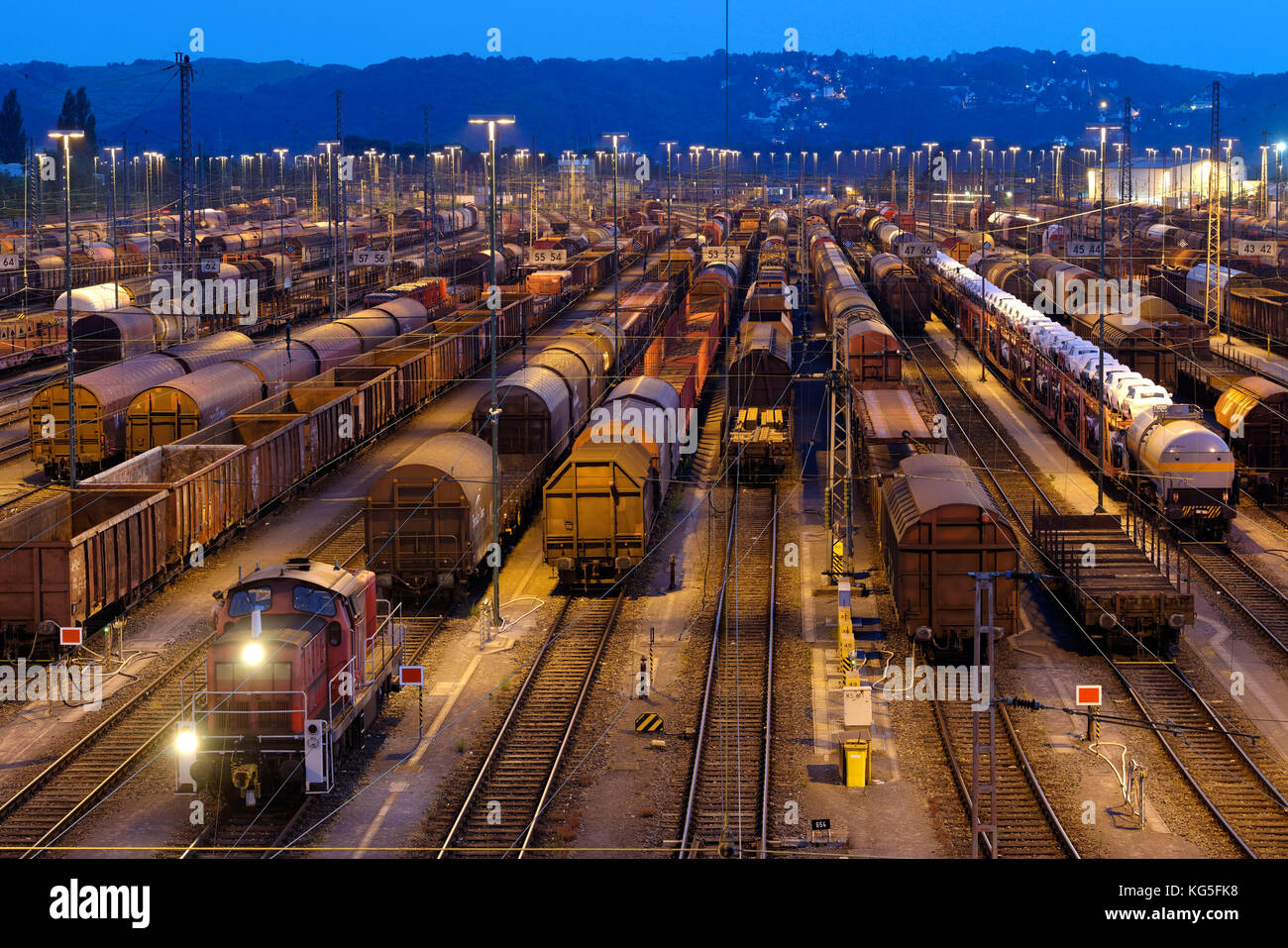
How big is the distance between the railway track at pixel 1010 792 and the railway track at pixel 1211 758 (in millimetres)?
2171

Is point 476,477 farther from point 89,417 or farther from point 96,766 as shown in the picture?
point 89,417

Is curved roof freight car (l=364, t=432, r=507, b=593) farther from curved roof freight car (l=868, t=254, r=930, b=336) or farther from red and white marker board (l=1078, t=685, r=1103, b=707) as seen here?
curved roof freight car (l=868, t=254, r=930, b=336)

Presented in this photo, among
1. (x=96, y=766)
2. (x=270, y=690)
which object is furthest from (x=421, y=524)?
(x=270, y=690)

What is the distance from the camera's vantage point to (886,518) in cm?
2797

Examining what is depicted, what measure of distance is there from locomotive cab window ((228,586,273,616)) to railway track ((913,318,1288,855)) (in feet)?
42.0

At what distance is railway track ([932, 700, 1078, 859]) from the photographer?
17.3 metres

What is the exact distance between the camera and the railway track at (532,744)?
1783 cm

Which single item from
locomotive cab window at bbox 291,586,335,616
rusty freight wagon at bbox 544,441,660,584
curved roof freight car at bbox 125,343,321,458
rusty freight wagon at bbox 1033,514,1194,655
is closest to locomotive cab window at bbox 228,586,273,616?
locomotive cab window at bbox 291,586,335,616

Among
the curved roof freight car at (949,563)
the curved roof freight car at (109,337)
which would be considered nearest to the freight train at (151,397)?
the curved roof freight car at (109,337)

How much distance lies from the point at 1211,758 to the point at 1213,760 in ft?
0.26

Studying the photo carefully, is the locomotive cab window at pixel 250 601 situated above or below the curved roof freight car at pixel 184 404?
below

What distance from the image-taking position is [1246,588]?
29688 millimetres

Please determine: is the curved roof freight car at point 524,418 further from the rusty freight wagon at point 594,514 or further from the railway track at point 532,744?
the railway track at point 532,744

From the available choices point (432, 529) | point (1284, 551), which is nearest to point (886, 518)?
point (432, 529)
